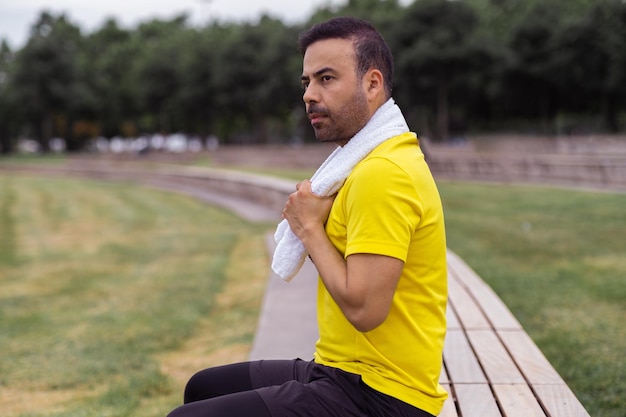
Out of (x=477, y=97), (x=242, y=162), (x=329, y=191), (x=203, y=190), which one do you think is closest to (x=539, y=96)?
(x=477, y=97)

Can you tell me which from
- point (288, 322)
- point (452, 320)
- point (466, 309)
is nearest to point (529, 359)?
point (452, 320)

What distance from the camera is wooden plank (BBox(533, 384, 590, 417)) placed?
2771 mm

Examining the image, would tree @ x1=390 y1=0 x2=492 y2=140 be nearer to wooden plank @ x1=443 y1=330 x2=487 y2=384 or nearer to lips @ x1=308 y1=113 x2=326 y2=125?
wooden plank @ x1=443 y1=330 x2=487 y2=384

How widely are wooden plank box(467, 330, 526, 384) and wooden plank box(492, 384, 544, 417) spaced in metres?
0.08

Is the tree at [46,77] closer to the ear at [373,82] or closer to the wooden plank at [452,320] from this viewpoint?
the wooden plank at [452,320]

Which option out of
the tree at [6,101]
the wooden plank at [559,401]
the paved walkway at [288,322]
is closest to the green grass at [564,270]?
the wooden plank at [559,401]

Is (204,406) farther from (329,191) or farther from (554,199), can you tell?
(554,199)

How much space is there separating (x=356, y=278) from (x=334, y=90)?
1.99ft

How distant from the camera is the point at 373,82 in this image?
228 centimetres

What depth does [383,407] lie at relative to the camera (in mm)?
2170

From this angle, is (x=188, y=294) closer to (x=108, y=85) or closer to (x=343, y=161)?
(x=343, y=161)

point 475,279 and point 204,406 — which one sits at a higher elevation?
point 204,406

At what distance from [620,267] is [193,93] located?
157 feet

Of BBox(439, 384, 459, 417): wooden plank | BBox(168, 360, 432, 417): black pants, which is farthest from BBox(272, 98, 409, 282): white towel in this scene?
BBox(439, 384, 459, 417): wooden plank
